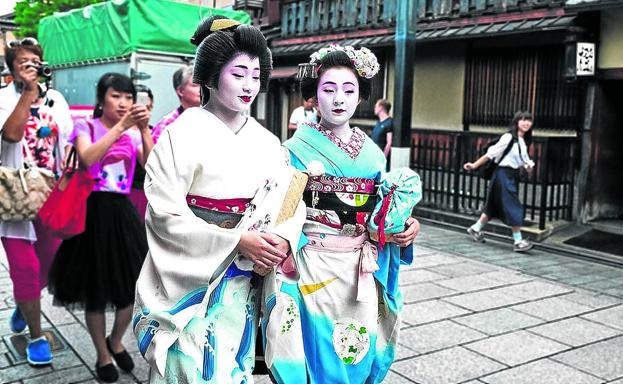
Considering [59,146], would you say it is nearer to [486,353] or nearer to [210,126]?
[210,126]

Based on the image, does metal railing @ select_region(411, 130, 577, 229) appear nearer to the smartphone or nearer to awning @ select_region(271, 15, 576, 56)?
awning @ select_region(271, 15, 576, 56)

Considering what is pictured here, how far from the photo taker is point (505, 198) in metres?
8.14

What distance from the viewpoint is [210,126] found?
250cm

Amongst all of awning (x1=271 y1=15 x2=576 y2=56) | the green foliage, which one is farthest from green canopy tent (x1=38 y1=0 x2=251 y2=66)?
the green foliage

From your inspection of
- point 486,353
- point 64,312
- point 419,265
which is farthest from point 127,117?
point 419,265

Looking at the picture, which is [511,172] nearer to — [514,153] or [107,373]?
[514,153]

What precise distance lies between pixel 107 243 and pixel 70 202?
0.35 m

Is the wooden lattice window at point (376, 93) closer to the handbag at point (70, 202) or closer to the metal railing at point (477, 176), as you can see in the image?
Answer: the metal railing at point (477, 176)

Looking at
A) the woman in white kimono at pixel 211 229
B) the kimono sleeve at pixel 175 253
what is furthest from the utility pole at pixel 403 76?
the kimono sleeve at pixel 175 253

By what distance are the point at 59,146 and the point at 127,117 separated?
972mm

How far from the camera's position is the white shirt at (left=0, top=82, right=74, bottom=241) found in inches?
156

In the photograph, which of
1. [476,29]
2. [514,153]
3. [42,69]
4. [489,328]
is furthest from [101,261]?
[476,29]

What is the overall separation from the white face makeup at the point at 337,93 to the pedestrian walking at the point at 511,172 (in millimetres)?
5440

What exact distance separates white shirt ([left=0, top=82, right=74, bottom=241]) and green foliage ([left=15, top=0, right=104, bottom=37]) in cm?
2149
